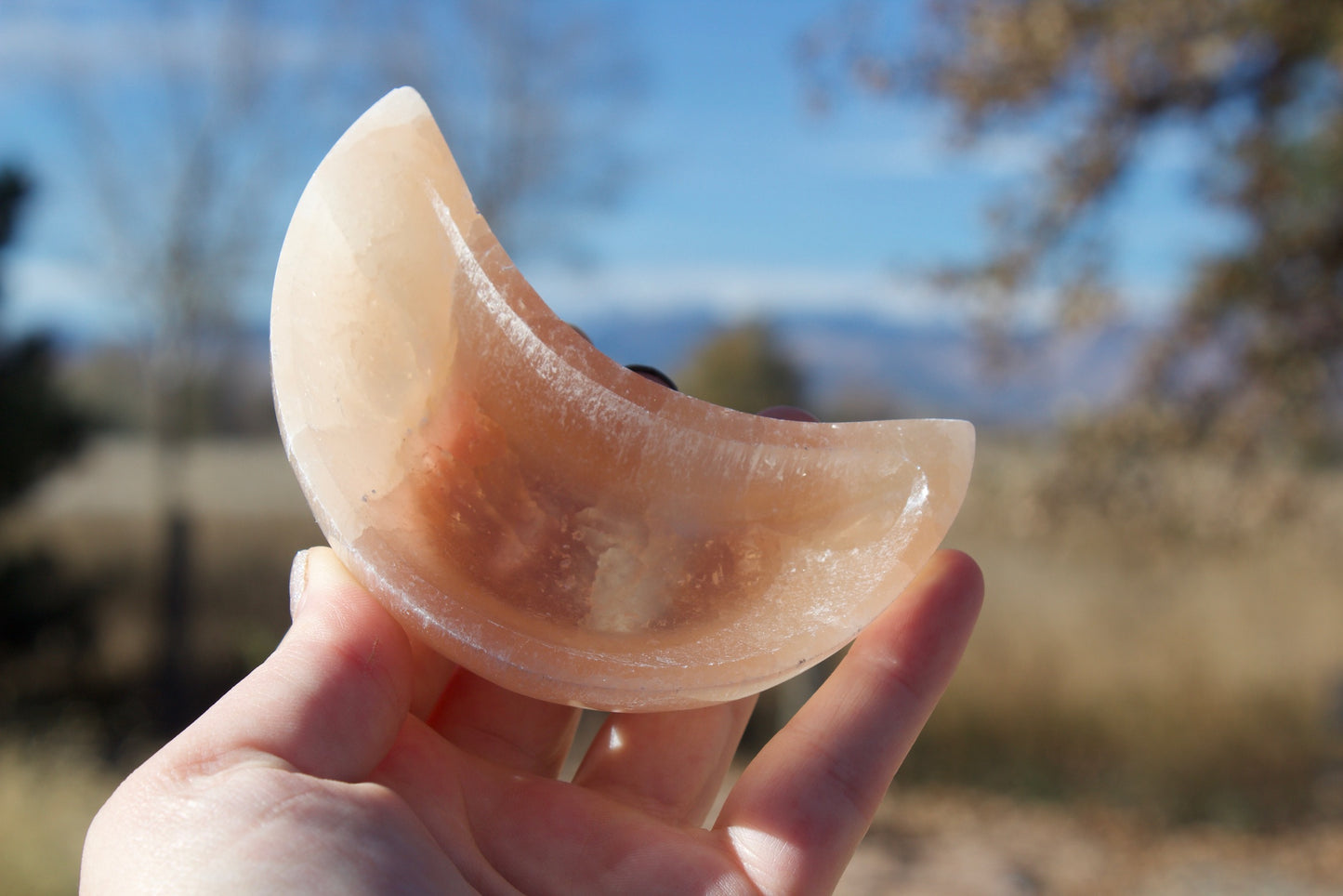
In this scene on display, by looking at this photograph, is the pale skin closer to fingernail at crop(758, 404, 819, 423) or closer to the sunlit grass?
fingernail at crop(758, 404, 819, 423)

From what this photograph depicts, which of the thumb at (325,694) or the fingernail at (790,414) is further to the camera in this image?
the fingernail at (790,414)

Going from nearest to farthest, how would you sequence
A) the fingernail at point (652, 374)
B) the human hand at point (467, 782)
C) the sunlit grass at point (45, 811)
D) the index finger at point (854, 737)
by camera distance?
the human hand at point (467, 782) < the index finger at point (854, 737) < the fingernail at point (652, 374) < the sunlit grass at point (45, 811)

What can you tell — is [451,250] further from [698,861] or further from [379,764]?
[698,861]

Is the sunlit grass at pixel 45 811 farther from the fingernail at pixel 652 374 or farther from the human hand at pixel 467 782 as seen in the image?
the fingernail at pixel 652 374

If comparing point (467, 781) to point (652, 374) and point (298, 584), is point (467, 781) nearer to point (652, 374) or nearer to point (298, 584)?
point (298, 584)

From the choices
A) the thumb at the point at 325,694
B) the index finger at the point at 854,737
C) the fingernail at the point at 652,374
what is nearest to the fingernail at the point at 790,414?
the fingernail at the point at 652,374

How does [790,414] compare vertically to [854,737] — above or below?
above

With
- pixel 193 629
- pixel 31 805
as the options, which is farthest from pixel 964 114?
pixel 193 629

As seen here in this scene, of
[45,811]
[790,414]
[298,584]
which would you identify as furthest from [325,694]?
[45,811]
